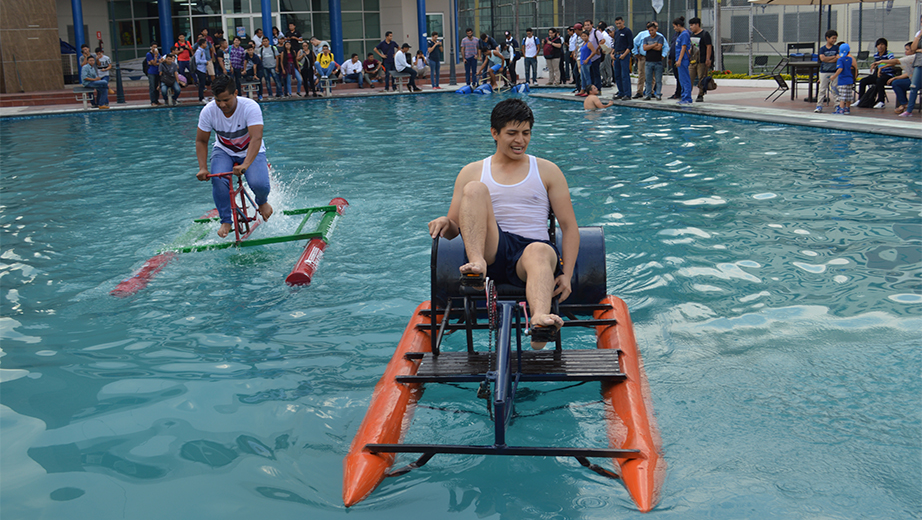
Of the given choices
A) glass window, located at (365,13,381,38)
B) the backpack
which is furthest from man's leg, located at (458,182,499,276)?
glass window, located at (365,13,381,38)

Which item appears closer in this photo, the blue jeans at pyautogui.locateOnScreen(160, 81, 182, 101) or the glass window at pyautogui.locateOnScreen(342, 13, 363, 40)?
the blue jeans at pyautogui.locateOnScreen(160, 81, 182, 101)

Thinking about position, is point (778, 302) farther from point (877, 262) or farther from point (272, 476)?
point (272, 476)

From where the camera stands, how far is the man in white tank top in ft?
13.4

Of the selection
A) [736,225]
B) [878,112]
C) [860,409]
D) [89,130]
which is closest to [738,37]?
[878,112]

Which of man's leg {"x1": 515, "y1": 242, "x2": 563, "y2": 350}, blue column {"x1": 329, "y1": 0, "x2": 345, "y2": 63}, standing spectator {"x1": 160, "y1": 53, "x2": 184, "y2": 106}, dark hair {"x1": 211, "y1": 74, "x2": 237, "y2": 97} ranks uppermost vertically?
blue column {"x1": 329, "y1": 0, "x2": 345, "y2": 63}

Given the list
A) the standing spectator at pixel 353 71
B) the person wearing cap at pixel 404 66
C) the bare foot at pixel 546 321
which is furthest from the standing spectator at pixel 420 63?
the bare foot at pixel 546 321

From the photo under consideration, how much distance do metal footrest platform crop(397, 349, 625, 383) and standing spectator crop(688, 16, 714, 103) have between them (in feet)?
48.5

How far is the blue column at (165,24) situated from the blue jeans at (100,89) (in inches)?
263

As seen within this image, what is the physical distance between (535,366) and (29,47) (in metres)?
29.9

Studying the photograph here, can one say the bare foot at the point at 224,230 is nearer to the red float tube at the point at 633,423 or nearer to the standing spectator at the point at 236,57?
the red float tube at the point at 633,423

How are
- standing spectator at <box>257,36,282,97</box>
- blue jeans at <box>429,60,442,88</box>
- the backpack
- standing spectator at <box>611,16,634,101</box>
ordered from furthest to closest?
blue jeans at <box>429,60,442,88</box>, standing spectator at <box>257,36,282,97</box>, standing spectator at <box>611,16,634,101</box>, the backpack

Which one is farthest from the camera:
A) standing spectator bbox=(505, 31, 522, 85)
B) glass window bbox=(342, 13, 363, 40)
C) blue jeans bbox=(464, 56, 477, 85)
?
glass window bbox=(342, 13, 363, 40)

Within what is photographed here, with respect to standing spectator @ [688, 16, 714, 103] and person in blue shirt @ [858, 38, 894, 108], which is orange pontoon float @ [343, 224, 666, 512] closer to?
person in blue shirt @ [858, 38, 894, 108]

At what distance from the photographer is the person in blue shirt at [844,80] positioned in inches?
561
